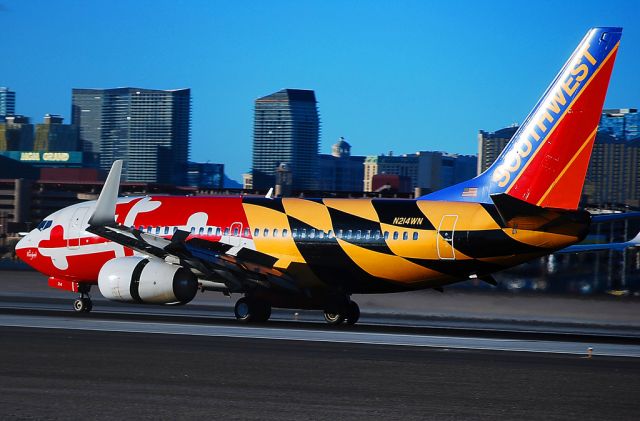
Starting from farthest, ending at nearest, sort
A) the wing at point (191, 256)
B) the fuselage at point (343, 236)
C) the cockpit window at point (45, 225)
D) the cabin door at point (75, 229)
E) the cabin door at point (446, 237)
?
the cockpit window at point (45, 225), the cabin door at point (75, 229), the wing at point (191, 256), the cabin door at point (446, 237), the fuselage at point (343, 236)

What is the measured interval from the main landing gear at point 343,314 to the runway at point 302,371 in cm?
127

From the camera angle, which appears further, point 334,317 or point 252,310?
point 334,317

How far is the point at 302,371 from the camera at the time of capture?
22.6 m

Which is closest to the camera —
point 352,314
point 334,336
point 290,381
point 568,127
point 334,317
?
point 290,381

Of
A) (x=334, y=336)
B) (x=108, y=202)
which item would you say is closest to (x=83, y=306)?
(x=108, y=202)

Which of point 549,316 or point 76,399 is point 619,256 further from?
point 76,399

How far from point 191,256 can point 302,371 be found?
46.2 ft

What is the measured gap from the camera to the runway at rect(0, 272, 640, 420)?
17891mm

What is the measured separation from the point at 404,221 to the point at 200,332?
7.75 meters

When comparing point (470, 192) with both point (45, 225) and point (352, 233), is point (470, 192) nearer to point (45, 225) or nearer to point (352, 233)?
point (352, 233)

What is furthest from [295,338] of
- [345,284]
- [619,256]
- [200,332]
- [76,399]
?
[619,256]

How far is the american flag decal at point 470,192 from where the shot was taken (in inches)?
1398

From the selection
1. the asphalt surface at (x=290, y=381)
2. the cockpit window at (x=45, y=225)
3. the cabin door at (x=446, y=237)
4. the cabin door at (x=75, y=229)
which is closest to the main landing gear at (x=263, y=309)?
the cabin door at (x=446, y=237)

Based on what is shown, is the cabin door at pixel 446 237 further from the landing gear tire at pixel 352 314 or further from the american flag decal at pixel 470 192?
the landing gear tire at pixel 352 314
